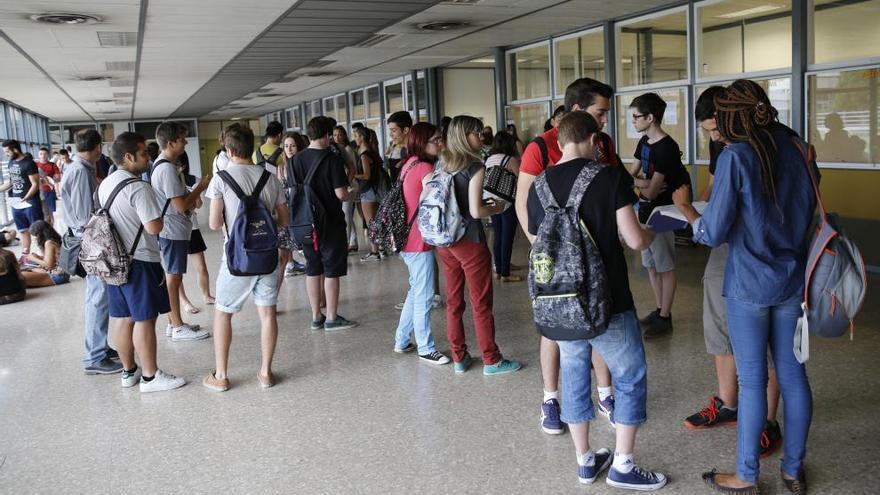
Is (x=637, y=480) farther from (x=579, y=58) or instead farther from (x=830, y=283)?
(x=579, y=58)

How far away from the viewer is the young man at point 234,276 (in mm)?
4051

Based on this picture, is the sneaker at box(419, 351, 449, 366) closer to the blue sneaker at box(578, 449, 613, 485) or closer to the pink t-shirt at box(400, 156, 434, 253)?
the pink t-shirt at box(400, 156, 434, 253)

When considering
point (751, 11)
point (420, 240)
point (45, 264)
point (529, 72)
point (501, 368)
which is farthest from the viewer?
point (529, 72)

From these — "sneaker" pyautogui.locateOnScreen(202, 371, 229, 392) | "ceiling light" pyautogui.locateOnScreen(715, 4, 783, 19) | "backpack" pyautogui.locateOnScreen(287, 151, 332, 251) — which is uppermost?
"ceiling light" pyautogui.locateOnScreen(715, 4, 783, 19)

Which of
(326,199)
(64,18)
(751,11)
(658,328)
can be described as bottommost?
(658,328)

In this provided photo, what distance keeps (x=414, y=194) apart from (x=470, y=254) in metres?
0.63

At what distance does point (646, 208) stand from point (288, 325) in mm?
2899

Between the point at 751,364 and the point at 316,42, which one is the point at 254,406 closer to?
the point at 751,364

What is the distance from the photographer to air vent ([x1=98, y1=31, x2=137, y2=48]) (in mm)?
8325

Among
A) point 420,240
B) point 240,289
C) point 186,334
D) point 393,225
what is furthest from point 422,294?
point 186,334

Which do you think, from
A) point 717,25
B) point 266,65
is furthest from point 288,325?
point 266,65

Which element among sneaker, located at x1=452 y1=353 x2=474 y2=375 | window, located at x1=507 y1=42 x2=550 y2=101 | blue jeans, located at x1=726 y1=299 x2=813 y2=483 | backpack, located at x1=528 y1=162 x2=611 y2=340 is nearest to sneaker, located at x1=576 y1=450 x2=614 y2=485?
blue jeans, located at x1=726 y1=299 x2=813 y2=483

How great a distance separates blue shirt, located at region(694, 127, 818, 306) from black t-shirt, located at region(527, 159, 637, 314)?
310 mm

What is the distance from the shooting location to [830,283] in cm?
241
